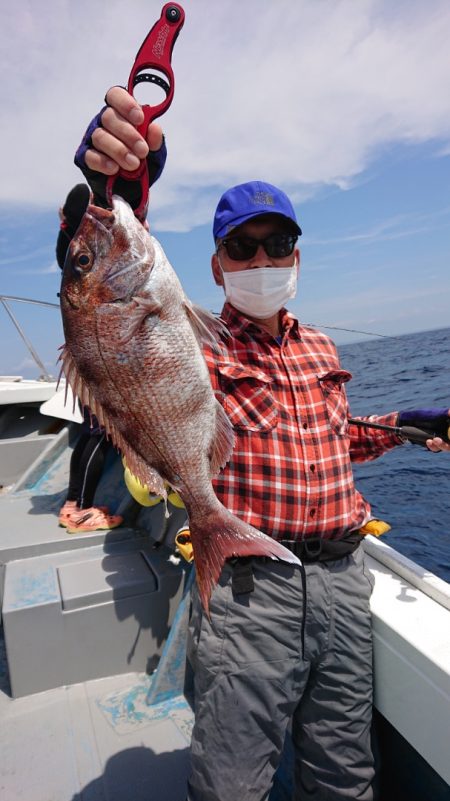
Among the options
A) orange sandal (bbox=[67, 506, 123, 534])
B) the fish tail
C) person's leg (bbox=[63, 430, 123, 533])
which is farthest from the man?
person's leg (bbox=[63, 430, 123, 533])

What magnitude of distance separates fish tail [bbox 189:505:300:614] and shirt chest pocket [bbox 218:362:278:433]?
382 millimetres

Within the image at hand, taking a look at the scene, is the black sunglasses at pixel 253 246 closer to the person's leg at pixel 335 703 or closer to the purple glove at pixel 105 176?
the purple glove at pixel 105 176

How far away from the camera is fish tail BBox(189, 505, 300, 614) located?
1.59 m

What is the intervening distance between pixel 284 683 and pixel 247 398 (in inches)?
41.0

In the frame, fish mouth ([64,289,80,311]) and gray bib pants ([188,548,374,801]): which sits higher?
fish mouth ([64,289,80,311])

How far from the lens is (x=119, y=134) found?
4.48 ft

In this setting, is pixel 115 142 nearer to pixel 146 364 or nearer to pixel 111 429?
pixel 146 364

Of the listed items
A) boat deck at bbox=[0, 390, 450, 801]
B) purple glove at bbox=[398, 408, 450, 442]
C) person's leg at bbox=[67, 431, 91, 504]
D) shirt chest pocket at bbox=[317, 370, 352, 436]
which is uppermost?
shirt chest pocket at bbox=[317, 370, 352, 436]

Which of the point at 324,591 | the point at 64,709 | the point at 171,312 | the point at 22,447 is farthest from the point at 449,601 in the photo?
the point at 22,447

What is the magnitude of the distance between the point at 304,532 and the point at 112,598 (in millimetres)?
1502

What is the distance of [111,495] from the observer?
4250mm

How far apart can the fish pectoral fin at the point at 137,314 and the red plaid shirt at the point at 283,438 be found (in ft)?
1.53

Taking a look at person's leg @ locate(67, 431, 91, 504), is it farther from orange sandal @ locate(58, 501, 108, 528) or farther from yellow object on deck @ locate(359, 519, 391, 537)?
yellow object on deck @ locate(359, 519, 391, 537)

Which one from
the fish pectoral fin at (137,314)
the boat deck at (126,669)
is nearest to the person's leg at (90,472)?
the boat deck at (126,669)
